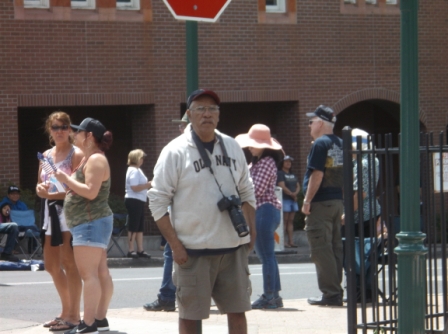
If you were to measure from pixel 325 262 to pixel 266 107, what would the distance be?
45.8 feet

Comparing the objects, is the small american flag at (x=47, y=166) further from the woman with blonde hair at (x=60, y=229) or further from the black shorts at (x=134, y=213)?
the black shorts at (x=134, y=213)

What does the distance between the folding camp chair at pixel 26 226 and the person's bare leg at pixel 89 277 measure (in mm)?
10118

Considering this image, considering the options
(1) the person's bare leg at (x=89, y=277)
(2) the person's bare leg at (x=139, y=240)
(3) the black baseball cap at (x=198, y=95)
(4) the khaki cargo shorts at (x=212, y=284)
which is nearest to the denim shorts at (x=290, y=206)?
(2) the person's bare leg at (x=139, y=240)

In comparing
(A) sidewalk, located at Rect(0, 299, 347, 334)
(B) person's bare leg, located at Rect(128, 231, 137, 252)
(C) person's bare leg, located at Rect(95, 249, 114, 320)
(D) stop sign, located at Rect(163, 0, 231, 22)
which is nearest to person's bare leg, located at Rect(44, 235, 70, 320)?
(A) sidewalk, located at Rect(0, 299, 347, 334)

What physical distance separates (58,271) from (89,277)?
2.82 feet

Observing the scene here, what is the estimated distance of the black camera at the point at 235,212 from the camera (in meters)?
5.78

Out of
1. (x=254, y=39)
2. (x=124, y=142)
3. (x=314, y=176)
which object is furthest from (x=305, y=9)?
(x=314, y=176)

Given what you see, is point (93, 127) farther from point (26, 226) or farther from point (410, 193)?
point (26, 226)

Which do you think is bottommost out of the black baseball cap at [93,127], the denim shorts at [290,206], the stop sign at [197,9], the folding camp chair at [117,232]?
the folding camp chair at [117,232]

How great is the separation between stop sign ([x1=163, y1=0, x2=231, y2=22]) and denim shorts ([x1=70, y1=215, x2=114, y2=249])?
2860 mm

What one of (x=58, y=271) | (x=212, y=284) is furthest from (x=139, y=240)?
(x=212, y=284)

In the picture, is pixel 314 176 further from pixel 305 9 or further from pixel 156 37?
pixel 305 9

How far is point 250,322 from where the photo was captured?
881cm

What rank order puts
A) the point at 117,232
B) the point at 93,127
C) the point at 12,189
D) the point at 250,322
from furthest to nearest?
1. the point at 117,232
2. the point at 12,189
3. the point at 250,322
4. the point at 93,127
